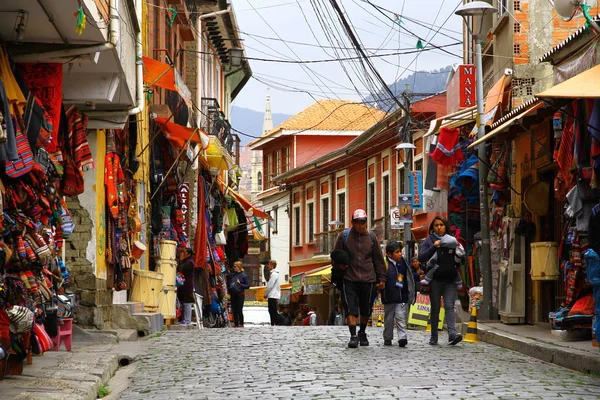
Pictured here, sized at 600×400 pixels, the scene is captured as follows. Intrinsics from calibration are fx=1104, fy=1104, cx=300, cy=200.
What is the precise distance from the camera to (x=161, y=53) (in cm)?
2436

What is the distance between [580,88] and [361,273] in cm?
443

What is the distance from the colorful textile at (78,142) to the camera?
14250mm

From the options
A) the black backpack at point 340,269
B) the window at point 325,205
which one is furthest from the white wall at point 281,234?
the black backpack at point 340,269

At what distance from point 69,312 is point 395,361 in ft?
12.6

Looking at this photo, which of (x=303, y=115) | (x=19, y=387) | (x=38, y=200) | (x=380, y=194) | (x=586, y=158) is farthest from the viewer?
(x=303, y=115)

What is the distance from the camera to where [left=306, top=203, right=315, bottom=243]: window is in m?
52.3

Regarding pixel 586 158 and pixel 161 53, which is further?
pixel 161 53

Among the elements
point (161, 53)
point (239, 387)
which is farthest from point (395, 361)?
point (161, 53)

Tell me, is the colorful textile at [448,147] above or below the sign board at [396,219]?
above

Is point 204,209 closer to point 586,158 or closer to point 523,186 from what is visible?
point 523,186

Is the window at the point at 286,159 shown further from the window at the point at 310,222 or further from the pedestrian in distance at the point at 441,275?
the pedestrian in distance at the point at 441,275

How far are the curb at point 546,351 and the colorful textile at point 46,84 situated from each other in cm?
631

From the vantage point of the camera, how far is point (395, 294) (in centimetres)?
1550

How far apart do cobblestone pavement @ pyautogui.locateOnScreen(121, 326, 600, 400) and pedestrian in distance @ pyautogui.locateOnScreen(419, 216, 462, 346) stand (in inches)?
12.5
